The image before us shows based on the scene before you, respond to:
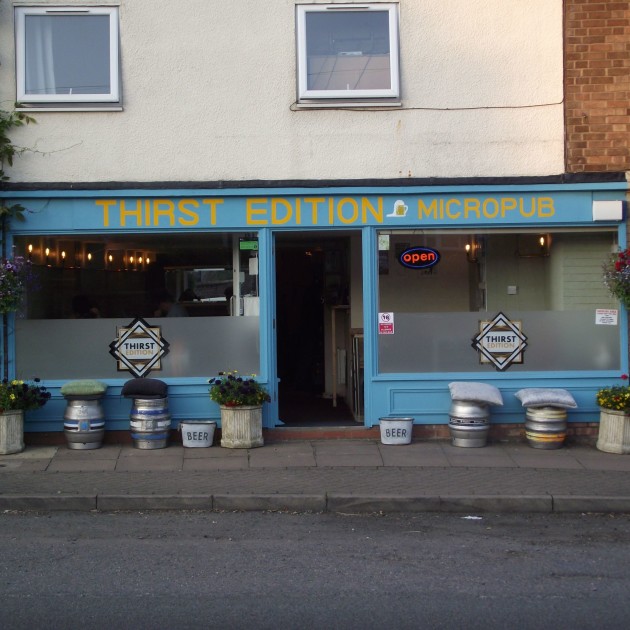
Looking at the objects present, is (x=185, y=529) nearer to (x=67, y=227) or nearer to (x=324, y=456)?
(x=324, y=456)

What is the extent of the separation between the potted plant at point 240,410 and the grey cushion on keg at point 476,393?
229 cm

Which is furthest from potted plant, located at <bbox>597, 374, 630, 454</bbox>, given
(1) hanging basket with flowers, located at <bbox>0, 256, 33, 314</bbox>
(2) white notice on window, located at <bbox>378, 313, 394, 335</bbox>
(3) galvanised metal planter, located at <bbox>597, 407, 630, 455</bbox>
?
(1) hanging basket with flowers, located at <bbox>0, 256, 33, 314</bbox>

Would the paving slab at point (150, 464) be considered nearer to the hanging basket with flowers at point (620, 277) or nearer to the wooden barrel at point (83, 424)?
the wooden barrel at point (83, 424)

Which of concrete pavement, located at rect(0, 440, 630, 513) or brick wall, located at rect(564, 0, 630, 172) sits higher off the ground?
brick wall, located at rect(564, 0, 630, 172)

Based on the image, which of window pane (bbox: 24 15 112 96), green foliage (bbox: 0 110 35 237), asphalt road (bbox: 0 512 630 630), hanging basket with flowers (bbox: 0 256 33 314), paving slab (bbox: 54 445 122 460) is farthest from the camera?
window pane (bbox: 24 15 112 96)

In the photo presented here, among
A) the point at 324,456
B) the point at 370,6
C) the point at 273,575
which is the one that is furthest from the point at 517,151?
the point at 273,575

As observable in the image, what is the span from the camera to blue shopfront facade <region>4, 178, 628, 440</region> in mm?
10461

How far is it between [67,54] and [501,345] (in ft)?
21.5

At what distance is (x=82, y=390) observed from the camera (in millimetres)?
10039

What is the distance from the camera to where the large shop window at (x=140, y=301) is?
10.6 meters

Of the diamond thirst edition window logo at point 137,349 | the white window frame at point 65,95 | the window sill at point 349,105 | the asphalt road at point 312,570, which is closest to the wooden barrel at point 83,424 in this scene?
the diamond thirst edition window logo at point 137,349

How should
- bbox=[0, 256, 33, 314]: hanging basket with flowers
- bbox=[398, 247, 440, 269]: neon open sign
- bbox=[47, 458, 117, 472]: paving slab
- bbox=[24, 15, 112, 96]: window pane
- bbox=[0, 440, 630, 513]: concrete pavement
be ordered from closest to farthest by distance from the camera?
bbox=[0, 440, 630, 513]: concrete pavement → bbox=[47, 458, 117, 472]: paving slab → bbox=[0, 256, 33, 314]: hanging basket with flowers → bbox=[24, 15, 112, 96]: window pane → bbox=[398, 247, 440, 269]: neon open sign

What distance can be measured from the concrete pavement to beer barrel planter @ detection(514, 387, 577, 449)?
140mm

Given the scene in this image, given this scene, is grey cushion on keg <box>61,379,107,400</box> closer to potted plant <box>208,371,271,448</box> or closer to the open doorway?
potted plant <box>208,371,271,448</box>
